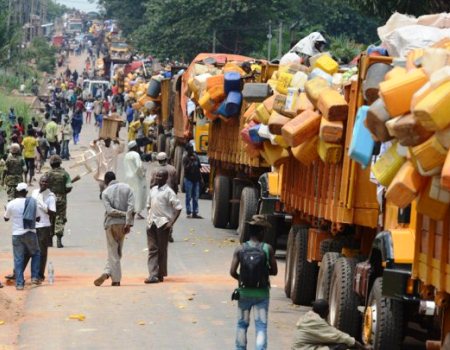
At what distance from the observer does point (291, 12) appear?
250 feet

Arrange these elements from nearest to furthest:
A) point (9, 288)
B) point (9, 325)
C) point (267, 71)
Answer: point (9, 325) → point (9, 288) → point (267, 71)

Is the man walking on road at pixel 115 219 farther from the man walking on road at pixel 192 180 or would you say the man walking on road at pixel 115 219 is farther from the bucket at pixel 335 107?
the man walking on road at pixel 192 180

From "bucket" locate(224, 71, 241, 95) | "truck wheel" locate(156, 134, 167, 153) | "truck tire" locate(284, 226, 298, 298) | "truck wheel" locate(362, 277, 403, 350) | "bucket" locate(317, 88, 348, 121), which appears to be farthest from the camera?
"truck wheel" locate(156, 134, 167, 153)

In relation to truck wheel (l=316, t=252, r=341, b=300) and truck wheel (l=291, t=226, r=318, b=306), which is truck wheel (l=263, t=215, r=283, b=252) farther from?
truck wheel (l=316, t=252, r=341, b=300)

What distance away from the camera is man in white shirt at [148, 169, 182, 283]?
21.1 m

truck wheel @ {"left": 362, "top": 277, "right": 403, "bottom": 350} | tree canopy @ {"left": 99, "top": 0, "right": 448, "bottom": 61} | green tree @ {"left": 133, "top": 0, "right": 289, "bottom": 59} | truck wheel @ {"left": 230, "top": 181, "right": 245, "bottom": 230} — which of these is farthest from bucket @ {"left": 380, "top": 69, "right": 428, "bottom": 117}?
green tree @ {"left": 133, "top": 0, "right": 289, "bottom": 59}

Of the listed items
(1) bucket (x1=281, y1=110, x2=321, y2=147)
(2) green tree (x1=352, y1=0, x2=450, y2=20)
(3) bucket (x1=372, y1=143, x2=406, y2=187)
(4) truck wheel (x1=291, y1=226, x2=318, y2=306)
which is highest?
(2) green tree (x1=352, y1=0, x2=450, y2=20)

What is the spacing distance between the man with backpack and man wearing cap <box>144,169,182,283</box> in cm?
630

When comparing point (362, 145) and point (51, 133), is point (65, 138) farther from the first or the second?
point (362, 145)

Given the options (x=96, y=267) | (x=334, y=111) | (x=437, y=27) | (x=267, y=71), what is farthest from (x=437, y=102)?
(x=267, y=71)

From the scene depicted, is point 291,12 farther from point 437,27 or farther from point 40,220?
point 437,27

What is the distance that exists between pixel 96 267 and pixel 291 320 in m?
5.85

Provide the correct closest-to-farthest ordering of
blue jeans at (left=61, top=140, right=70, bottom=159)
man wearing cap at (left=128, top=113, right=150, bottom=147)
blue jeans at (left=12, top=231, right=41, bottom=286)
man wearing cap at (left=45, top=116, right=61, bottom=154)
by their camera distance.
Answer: blue jeans at (left=12, top=231, right=41, bottom=286) < man wearing cap at (left=45, top=116, right=61, bottom=154) < blue jeans at (left=61, top=140, right=70, bottom=159) < man wearing cap at (left=128, top=113, right=150, bottom=147)

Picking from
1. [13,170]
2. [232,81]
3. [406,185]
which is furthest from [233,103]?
[406,185]
